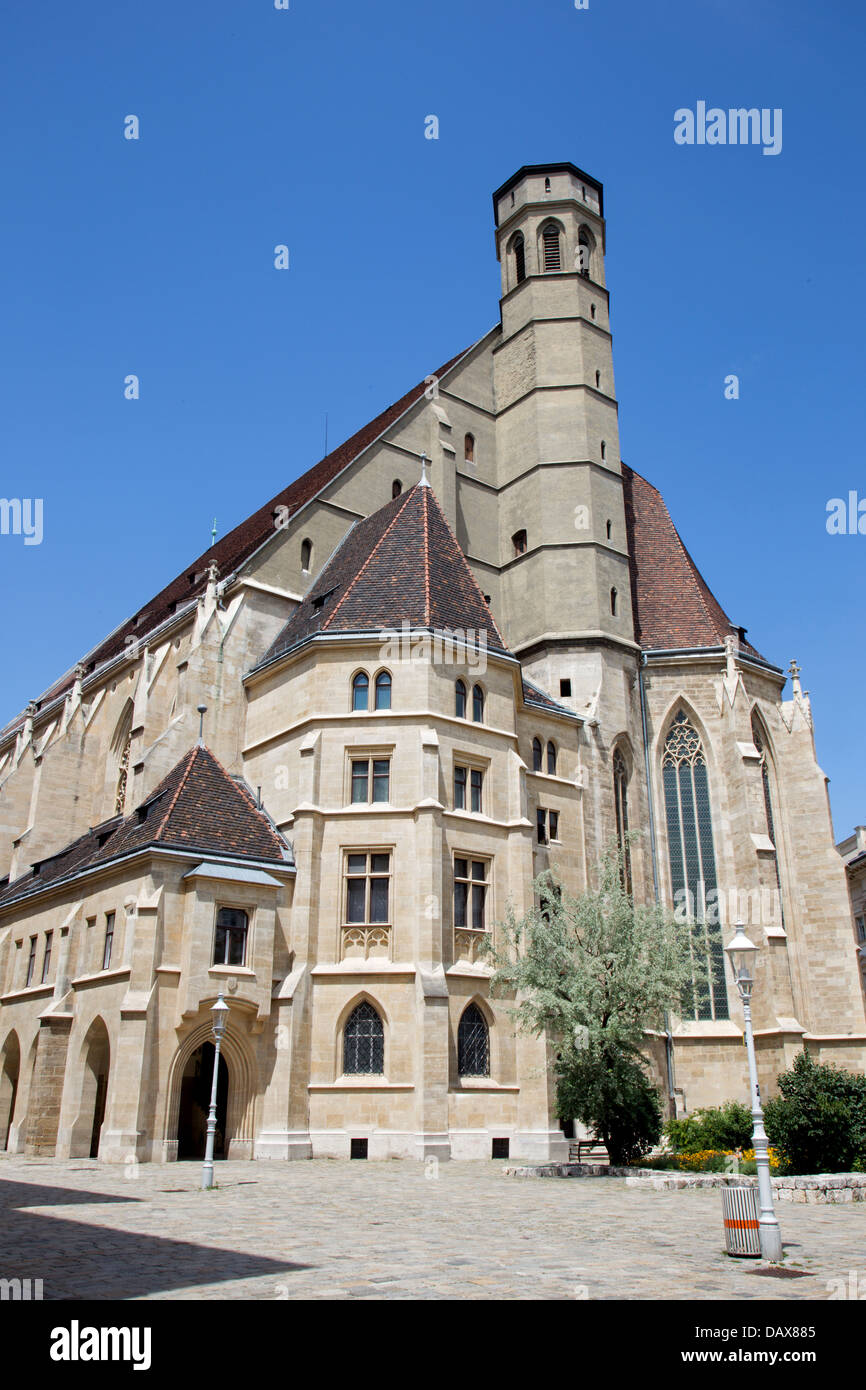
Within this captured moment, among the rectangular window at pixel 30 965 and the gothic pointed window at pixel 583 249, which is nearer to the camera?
the rectangular window at pixel 30 965

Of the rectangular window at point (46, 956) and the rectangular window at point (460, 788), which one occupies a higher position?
the rectangular window at point (460, 788)

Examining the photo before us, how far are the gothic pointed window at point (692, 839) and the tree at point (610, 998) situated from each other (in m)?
11.4

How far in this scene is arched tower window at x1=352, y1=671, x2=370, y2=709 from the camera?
2878 cm

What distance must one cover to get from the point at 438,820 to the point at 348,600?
6985mm

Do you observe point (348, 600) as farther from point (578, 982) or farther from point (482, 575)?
point (578, 982)

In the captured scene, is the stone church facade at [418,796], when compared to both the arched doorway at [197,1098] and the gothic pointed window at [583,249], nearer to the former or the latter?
the arched doorway at [197,1098]

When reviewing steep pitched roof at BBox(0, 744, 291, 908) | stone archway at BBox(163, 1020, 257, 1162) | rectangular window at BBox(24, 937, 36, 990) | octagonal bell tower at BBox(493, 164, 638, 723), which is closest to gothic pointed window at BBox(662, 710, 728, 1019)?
octagonal bell tower at BBox(493, 164, 638, 723)

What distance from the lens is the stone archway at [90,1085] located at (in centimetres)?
2492

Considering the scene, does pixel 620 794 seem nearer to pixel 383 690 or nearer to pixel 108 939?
pixel 383 690

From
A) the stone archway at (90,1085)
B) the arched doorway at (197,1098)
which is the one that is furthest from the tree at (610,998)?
the stone archway at (90,1085)

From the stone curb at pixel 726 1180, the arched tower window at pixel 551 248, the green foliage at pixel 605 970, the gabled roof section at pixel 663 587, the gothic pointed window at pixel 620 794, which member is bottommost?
the stone curb at pixel 726 1180

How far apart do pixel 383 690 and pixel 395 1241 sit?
1880 centimetres

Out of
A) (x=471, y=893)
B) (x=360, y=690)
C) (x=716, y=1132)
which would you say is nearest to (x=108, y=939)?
(x=360, y=690)

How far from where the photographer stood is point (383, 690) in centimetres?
2883
